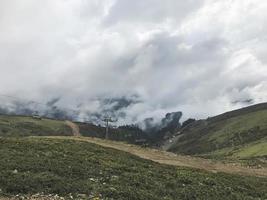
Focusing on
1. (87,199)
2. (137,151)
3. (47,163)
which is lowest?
(87,199)

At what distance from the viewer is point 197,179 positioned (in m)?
48.2

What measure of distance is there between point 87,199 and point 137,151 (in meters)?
46.9

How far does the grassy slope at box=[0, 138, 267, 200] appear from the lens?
3494 centimetres

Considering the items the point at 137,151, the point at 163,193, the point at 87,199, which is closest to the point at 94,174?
the point at 163,193

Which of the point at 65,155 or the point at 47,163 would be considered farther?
the point at 65,155

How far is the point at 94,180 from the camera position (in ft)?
127

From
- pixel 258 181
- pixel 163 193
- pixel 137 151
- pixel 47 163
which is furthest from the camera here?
pixel 137 151

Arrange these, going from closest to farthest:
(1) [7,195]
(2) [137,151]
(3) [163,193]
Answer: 1. (1) [7,195]
2. (3) [163,193]
3. (2) [137,151]

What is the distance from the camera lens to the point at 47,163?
4194cm

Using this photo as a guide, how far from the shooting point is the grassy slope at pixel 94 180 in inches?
1375

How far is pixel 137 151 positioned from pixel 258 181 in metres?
24.9

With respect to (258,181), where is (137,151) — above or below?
above

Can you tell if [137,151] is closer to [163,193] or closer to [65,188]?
[163,193]

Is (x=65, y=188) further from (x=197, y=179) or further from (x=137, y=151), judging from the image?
(x=137, y=151)
